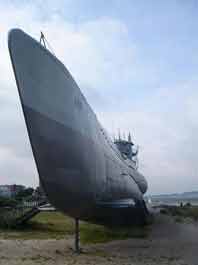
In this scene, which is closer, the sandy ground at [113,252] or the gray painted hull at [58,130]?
the gray painted hull at [58,130]

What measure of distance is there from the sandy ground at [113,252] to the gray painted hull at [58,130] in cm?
166

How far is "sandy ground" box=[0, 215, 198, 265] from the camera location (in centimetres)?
1247

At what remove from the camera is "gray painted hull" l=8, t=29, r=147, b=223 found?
12.1 m

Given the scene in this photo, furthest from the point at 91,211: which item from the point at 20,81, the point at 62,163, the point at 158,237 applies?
the point at 20,81

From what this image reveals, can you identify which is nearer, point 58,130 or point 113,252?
point 58,130

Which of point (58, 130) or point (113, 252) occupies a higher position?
point (58, 130)

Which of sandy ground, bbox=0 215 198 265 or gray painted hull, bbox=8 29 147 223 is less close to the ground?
gray painted hull, bbox=8 29 147 223

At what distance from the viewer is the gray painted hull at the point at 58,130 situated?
12055 millimetres

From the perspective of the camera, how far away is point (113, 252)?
1449 cm

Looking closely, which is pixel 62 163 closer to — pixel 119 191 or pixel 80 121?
pixel 80 121

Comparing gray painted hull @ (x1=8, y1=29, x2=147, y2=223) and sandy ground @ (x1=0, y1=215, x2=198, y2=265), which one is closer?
gray painted hull @ (x1=8, y1=29, x2=147, y2=223)

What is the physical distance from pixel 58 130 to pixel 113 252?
5.26m

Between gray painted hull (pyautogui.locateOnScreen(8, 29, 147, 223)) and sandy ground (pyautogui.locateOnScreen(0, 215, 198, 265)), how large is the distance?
1.66m

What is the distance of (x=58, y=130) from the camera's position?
13.1m
